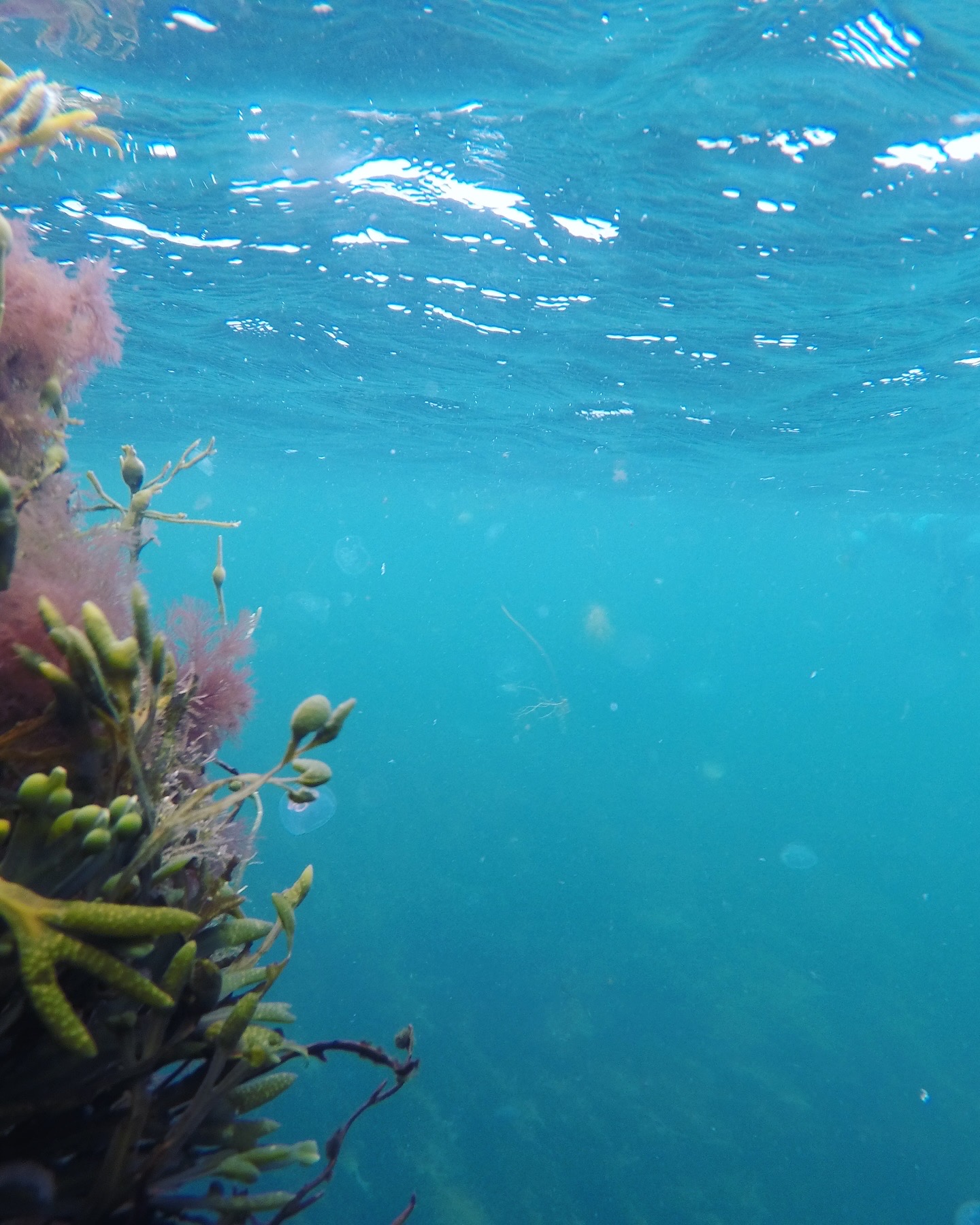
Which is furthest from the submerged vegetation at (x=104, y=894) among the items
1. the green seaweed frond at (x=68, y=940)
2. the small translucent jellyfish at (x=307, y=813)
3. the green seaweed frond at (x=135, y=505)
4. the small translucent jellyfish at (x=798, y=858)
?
the small translucent jellyfish at (x=798, y=858)

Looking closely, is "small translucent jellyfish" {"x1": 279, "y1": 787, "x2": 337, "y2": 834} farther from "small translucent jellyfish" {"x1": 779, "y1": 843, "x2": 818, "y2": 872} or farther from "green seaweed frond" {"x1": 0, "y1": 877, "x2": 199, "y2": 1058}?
"small translucent jellyfish" {"x1": 779, "y1": 843, "x2": 818, "y2": 872}

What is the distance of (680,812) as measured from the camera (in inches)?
1377

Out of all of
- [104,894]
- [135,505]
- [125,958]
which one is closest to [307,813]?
[135,505]

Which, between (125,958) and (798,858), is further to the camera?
(798,858)

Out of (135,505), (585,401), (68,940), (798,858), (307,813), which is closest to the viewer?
(68,940)

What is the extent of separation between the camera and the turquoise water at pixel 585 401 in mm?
9656

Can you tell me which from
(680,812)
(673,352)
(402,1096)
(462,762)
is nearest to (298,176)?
(673,352)

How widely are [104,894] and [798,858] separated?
3439 cm

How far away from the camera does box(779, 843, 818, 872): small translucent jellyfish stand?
3017cm

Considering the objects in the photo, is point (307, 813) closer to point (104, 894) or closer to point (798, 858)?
point (104, 894)

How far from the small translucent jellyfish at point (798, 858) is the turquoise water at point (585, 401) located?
1.02 ft

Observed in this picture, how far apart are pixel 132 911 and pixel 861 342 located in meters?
20.5

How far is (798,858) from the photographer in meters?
31.0

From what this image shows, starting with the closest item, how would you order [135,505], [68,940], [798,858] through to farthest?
[68,940] < [135,505] < [798,858]
